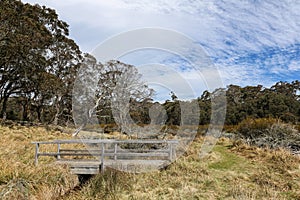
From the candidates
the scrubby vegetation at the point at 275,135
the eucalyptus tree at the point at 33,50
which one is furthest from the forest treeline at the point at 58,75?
the scrubby vegetation at the point at 275,135

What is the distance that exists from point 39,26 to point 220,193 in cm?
1876

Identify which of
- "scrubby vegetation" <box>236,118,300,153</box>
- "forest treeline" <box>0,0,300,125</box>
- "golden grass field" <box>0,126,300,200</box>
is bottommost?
"golden grass field" <box>0,126,300,200</box>

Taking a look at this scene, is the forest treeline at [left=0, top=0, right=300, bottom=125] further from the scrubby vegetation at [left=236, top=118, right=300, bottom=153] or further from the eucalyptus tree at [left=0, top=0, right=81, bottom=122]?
the scrubby vegetation at [left=236, top=118, right=300, bottom=153]

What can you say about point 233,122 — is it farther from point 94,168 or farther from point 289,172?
point 94,168

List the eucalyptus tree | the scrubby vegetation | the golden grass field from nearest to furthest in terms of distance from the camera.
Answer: the golden grass field → the scrubby vegetation → the eucalyptus tree

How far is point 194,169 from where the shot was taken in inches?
318

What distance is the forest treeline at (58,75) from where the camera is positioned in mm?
18062

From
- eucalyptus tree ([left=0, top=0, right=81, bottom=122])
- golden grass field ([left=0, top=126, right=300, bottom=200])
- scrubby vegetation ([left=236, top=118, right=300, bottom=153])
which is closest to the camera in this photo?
golden grass field ([left=0, top=126, right=300, bottom=200])

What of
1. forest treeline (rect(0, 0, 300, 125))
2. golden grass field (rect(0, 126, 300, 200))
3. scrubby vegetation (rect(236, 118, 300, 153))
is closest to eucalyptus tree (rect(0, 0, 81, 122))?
forest treeline (rect(0, 0, 300, 125))

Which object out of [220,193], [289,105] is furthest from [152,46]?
[289,105]

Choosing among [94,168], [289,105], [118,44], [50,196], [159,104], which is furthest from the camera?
[289,105]

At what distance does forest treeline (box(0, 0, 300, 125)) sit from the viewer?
59.3ft

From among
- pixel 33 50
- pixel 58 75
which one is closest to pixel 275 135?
pixel 33 50

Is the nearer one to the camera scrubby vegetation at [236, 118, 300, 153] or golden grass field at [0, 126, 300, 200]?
golden grass field at [0, 126, 300, 200]
